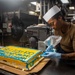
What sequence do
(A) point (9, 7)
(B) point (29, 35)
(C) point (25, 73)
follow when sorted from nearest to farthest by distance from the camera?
(C) point (25, 73) → (B) point (29, 35) → (A) point (9, 7)

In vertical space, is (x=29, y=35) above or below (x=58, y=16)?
below

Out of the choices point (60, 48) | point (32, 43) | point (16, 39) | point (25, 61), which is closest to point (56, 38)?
point (60, 48)

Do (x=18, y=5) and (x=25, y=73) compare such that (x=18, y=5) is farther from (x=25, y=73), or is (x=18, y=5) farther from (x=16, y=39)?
(x=25, y=73)

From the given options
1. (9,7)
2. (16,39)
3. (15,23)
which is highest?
(9,7)

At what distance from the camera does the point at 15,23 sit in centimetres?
450

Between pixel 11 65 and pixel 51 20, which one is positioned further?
pixel 51 20

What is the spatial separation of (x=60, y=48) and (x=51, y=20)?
49cm

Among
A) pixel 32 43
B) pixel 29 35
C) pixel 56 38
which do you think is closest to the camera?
pixel 56 38

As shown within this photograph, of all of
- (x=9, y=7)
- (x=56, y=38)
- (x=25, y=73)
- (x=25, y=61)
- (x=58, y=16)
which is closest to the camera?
(x=25, y=73)

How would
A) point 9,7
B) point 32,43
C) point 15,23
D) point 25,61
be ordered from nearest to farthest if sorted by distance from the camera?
point 25,61 → point 32,43 → point 15,23 → point 9,7

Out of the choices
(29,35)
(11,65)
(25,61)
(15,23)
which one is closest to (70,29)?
(25,61)

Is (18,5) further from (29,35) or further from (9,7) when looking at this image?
(29,35)

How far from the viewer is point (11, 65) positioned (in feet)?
4.95

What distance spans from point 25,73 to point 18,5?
436 cm
